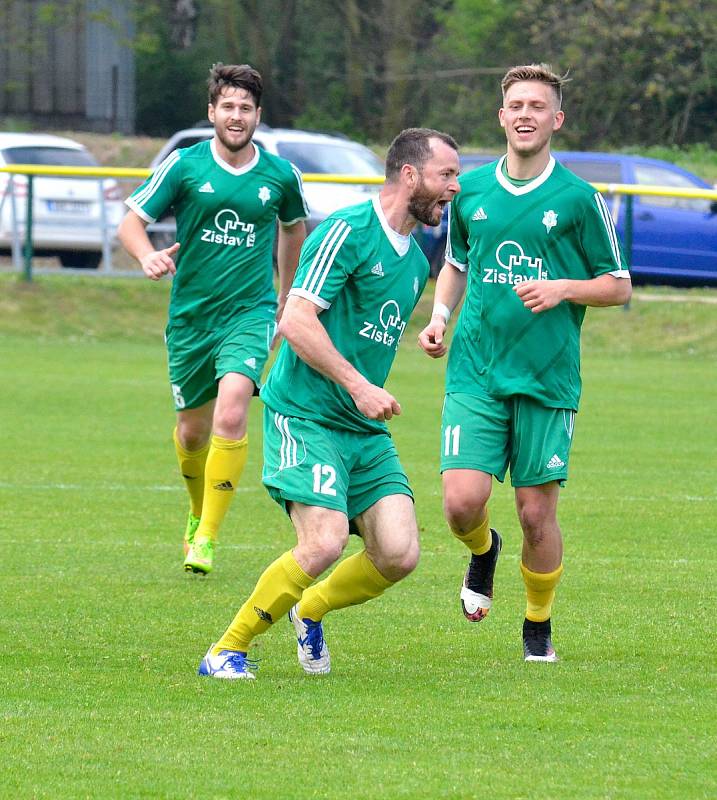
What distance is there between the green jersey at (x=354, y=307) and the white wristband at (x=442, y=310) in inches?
14.4

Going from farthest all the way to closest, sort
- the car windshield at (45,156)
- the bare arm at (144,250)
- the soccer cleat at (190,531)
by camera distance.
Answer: the car windshield at (45,156), the soccer cleat at (190,531), the bare arm at (144,250)

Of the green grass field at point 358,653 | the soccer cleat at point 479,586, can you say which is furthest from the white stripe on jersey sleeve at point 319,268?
the soccer cleat at point 479,586

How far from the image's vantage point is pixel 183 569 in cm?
821

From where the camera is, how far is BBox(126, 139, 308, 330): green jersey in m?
8.38

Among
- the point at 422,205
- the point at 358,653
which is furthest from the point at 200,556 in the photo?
the point at 422,205

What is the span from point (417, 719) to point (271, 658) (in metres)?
1.17

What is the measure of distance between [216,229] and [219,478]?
125 centimetres

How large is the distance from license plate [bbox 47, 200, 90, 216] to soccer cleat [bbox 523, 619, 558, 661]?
1615 cm

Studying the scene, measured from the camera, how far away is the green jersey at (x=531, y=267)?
623 cm

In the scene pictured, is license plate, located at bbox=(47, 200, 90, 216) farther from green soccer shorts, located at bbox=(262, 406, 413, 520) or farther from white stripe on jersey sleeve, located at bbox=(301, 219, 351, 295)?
white stripe on jersey sleeve, located at bbox=(301, 219, 351, 295)

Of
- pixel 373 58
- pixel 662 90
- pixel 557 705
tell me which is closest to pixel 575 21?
pixel 662 90

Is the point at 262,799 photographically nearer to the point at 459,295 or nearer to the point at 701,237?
the point at 459,295

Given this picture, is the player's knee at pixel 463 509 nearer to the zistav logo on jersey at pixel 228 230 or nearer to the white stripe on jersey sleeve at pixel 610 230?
the white stripe on jersey sleeve at pixel 610 230

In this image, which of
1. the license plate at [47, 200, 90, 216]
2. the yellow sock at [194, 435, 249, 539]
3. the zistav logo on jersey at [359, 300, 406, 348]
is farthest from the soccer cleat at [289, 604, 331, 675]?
the license plate at [47, 200, 90, 216]
